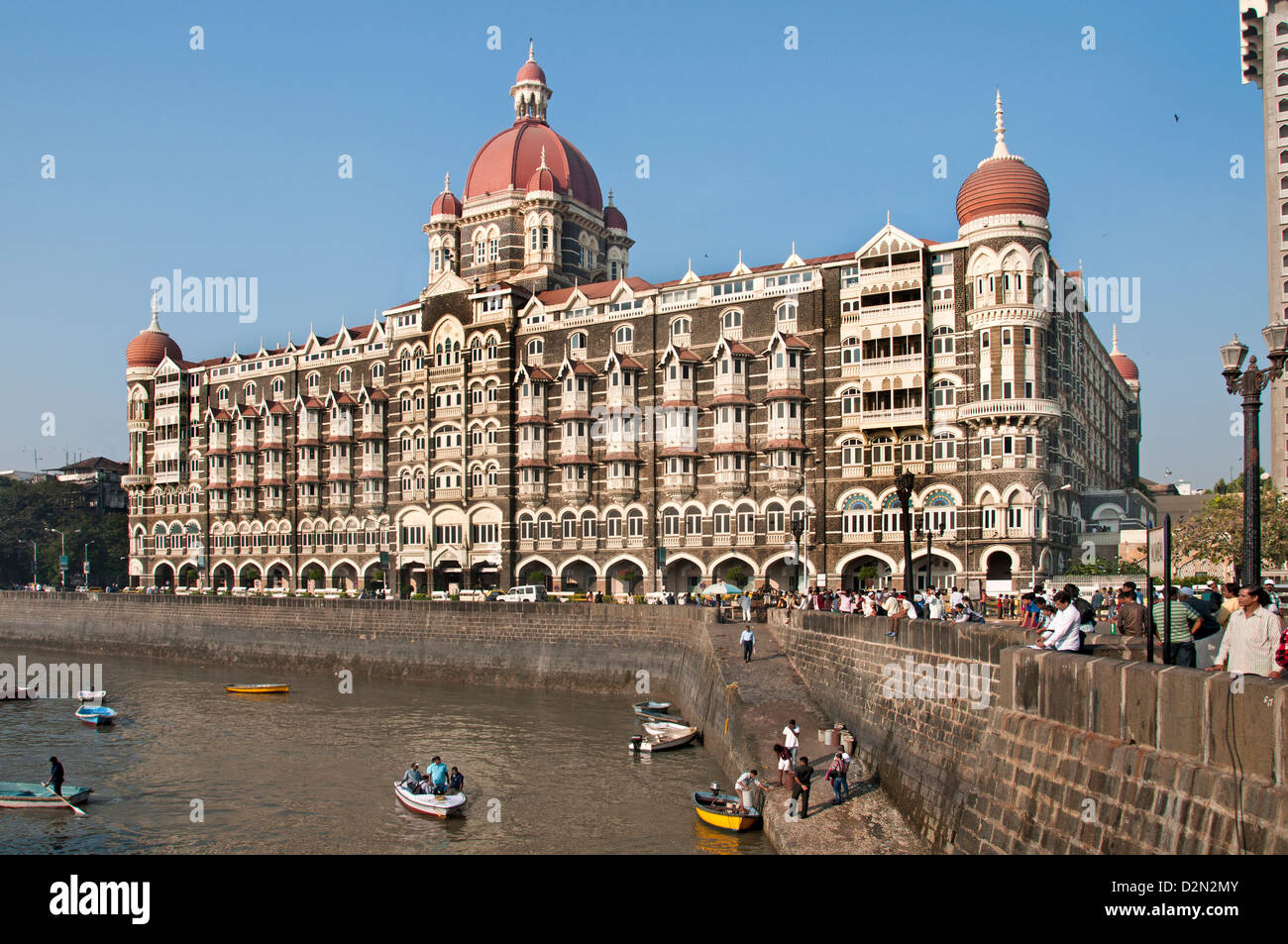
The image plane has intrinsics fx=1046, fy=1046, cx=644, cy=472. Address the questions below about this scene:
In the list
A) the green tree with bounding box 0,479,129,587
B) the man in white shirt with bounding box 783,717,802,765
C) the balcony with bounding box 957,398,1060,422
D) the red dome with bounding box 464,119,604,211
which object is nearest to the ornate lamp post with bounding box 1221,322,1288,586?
the man in white shirt with bounding box 783,717,802,765

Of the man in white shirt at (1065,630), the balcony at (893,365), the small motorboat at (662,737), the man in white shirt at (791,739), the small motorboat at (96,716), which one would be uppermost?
the balcony at (893,365)

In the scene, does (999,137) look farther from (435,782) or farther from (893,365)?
(435,782)

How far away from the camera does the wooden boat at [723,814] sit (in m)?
25.8

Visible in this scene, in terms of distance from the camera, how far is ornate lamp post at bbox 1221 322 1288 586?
16.5 m

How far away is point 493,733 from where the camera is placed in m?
41.9

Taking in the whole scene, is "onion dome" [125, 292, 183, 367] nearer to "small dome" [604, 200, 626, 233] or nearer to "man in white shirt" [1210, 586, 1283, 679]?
"small dome" [604, 200, 626, 233]

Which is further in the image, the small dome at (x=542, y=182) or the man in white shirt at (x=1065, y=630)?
the small dome at (x=542, y=182)

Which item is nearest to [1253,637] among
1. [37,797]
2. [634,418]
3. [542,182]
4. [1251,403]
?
[1251,403]

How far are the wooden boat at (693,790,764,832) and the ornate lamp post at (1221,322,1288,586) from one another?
511 inches

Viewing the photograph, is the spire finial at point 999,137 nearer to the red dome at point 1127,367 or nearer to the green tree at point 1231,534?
the green tree at point 1231,534

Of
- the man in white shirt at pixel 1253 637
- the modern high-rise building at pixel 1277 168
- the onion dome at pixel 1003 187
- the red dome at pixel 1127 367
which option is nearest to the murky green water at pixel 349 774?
the man in white shirt at pixel 1253 637

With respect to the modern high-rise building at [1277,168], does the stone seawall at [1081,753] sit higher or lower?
lower

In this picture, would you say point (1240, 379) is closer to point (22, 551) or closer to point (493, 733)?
point (493, 733)
